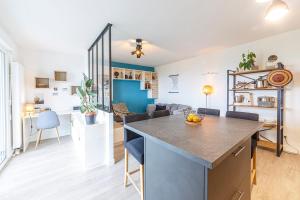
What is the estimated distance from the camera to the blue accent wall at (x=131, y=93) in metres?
5.64

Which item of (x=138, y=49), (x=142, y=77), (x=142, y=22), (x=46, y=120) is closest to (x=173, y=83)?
(x=142, y=77)

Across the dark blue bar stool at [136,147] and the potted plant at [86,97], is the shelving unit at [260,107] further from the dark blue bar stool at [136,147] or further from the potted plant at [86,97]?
the potted plant at [86,97]

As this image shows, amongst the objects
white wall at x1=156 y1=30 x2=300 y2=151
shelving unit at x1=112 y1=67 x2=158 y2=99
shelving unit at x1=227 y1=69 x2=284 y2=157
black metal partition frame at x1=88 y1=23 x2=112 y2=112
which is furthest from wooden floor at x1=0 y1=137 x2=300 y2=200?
shelving unit at x1=112 y1=67 x2=158 y2=99

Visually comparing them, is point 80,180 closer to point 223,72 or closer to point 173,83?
point 223,72

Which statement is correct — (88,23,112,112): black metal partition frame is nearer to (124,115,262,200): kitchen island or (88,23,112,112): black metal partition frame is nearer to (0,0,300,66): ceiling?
(0,0,300,66): ceiling

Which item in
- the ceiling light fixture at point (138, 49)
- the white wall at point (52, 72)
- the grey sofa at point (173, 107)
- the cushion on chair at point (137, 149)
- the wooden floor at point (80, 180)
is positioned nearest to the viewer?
the cushion on chair at point (137, 149)

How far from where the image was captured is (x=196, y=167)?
927 millimetres

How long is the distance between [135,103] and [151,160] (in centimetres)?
482

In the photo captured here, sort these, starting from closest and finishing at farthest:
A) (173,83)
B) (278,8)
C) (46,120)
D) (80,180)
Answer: (278,8) → (80,180) → (46,120) → (173,83)

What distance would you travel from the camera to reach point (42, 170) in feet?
8.02

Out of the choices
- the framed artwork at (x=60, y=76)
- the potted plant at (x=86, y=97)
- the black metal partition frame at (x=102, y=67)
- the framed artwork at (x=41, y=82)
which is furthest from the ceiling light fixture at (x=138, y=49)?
the framed artwork at (x=41, y=82)

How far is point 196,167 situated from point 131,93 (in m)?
5.20

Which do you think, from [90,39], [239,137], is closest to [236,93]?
[239,137]

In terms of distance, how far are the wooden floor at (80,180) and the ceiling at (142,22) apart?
2.44 meters
